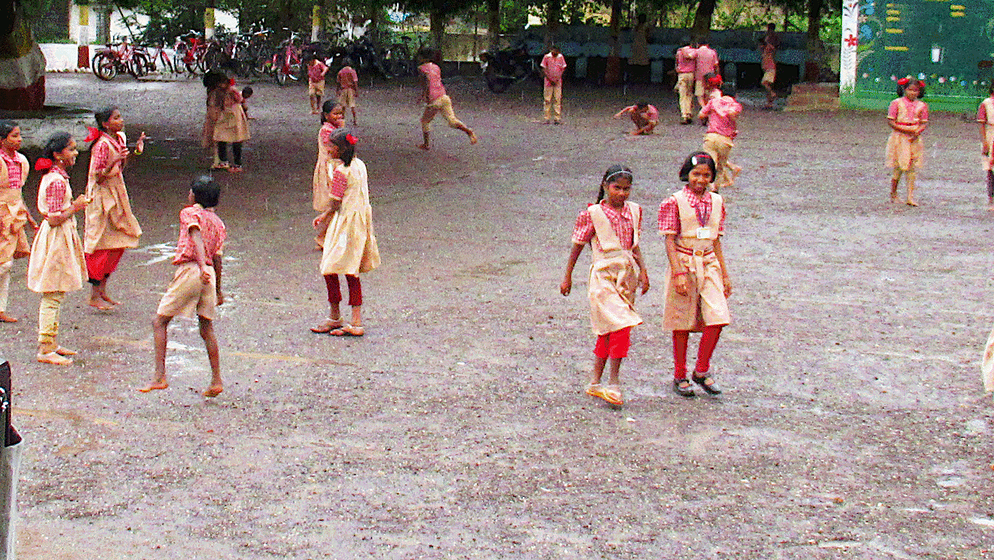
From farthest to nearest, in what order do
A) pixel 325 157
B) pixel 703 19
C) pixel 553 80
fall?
pixel 703 19
pixel 553 80
pixel 325 157

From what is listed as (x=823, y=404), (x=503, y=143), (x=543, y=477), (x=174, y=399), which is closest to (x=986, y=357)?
(x=823, y=404)

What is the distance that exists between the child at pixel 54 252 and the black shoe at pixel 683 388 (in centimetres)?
341

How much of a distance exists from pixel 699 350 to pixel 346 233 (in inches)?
93.0

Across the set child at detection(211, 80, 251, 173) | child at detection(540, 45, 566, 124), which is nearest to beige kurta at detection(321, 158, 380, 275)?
child at detection(211, 80, 251, 173)

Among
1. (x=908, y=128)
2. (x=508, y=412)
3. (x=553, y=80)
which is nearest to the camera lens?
(x=508, y=412)

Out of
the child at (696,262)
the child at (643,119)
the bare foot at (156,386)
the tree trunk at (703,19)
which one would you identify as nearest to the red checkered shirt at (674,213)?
the child at (696,262)

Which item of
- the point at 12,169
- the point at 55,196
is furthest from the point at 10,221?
the point at 55,196

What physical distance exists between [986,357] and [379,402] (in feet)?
9.79

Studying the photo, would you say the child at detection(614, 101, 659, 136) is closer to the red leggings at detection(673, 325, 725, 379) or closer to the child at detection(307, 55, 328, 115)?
the child at detection(307, 55, 328, 115)

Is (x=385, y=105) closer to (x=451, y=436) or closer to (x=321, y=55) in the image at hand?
(x=321, y=55)

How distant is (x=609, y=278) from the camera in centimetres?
642

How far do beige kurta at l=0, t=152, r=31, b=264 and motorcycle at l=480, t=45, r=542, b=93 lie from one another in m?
22.3

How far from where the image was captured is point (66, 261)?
7004mm

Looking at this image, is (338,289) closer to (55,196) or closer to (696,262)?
(55,196)
